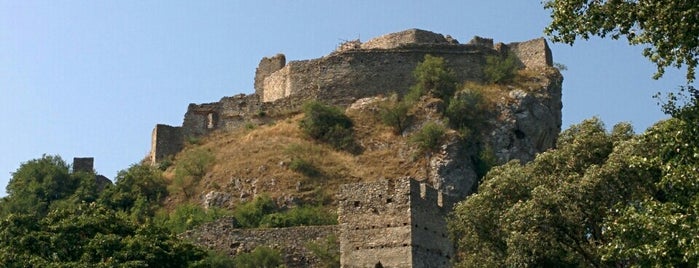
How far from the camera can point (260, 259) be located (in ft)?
158

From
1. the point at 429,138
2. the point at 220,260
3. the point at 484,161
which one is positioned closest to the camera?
the point at 220,260

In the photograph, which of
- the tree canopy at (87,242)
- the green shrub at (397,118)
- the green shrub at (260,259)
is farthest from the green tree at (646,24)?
the green shrub at (397,118)

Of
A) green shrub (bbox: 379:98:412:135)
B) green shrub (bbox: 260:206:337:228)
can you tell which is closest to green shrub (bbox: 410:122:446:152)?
green shrub (bbox: 379:98:412:135)

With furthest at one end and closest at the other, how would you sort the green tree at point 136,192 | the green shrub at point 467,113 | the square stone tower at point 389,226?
the green shrub at point 467,113 → the green tree at point 136,192 → the square stone tower at point 389,226

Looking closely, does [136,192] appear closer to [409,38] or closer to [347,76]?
[347,76]

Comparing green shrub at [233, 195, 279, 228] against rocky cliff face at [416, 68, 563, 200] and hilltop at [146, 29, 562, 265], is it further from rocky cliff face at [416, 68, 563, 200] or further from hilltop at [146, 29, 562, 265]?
rocky cliff face at [416, 68, 563, 200]

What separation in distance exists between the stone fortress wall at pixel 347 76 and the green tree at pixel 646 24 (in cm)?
4176

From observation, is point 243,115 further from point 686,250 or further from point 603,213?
point 686,250

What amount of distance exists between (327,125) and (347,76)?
456cm

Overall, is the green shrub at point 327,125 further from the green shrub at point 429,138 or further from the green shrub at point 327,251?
the green shrub at point 327,251

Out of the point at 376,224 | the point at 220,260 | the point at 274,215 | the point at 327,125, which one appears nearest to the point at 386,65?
the point at 327,125

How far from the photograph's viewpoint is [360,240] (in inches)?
1380

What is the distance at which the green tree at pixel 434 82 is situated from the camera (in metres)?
65.1

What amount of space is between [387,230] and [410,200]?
3.23 ft
